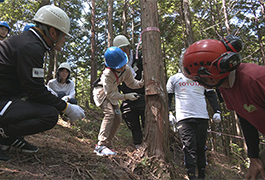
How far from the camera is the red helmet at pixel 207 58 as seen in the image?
5.50ft

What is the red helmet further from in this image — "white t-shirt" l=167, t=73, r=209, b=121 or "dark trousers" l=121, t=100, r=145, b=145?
"dark trousers" l=121, t=100, r=145, b=145

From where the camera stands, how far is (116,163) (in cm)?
304

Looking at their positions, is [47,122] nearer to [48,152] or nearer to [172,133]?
[48,152]

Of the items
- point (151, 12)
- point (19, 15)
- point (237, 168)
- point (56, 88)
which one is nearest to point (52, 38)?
point (151, 12)

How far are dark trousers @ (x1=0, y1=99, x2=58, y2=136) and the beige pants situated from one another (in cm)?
127

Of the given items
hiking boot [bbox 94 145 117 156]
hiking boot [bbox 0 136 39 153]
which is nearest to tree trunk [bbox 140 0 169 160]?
hiking boot [bbox 94 145 117 156]

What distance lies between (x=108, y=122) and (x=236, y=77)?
8.08 ft

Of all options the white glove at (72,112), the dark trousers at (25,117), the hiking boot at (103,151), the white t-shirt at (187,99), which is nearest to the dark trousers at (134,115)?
the white t-shirt at (187,99)

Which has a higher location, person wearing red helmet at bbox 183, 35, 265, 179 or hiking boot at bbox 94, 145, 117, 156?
person wearing red helmet at bbox 183, 35, 265, 179

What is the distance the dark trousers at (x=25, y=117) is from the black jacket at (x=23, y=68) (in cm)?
10

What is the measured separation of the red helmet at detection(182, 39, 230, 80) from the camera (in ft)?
5.50

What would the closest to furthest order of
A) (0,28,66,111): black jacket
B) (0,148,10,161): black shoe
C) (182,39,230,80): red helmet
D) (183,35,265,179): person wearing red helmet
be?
(183,35,265,179): person wearing red helmet
(182,39,230,80): red helmet
(0,28,66,111): black jacket
(0,148,10,161): black shoe

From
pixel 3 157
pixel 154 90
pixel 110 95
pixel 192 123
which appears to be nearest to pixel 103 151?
pixel 110 95

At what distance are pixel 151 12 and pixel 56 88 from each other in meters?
3.03
